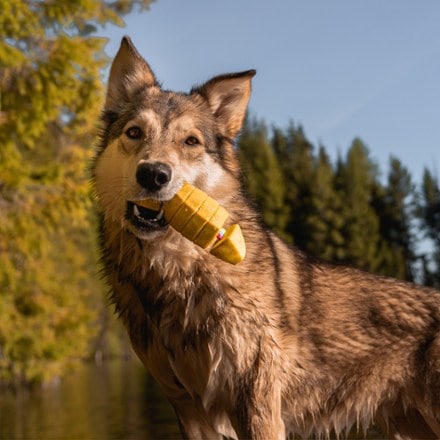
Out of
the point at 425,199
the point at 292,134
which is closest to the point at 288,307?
the point at 425,199

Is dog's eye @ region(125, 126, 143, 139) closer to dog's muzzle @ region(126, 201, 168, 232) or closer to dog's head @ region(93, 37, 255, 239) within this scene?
dog's head @ region(93, 37, 255, 239)

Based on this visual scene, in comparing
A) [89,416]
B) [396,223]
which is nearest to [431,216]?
[396,223]

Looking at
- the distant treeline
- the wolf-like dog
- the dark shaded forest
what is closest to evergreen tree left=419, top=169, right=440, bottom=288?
the distant treeline

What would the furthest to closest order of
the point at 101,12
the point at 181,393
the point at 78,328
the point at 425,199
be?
1. the point at 425,199
2. the point at 78,328
3. the point at 101,12
4. the point at 181,393

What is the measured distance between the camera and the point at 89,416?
12945 millimetres

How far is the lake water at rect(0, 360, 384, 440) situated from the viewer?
996cm

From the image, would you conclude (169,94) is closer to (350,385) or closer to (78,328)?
(350,385)

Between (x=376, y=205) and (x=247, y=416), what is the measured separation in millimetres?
45805

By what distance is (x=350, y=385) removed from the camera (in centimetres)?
439

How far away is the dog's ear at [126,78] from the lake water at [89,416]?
3543mm

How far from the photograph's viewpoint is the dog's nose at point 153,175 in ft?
12.6

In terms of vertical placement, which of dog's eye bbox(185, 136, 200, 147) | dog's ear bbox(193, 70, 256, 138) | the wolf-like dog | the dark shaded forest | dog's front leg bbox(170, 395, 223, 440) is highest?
the dark shaded forest

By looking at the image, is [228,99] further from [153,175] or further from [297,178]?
[297,178]

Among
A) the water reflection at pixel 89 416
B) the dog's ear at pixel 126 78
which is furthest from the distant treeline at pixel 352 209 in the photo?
the dog's ear at pixel 126 78
